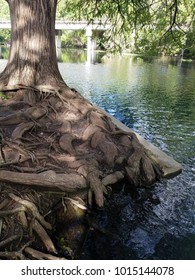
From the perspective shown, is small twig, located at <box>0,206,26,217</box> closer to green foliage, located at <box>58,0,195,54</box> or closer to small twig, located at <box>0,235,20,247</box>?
small twig, located at <box>0,235,20,247</box>

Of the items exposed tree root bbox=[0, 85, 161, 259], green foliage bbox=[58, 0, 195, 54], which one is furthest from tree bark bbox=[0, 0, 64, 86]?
green foliage bbox=[58, 0, 195, 54]

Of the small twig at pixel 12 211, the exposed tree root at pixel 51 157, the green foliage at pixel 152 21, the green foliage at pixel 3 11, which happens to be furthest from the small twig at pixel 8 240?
the green foliage at pixel 3 11

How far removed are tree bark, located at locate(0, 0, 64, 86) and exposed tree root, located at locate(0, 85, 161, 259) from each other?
1.32 ft

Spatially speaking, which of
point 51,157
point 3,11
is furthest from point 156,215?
point 3,11

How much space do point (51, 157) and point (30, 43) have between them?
339 cm

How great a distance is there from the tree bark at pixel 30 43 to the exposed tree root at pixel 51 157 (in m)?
0.40

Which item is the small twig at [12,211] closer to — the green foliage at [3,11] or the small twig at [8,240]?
the small twig at [8,240]

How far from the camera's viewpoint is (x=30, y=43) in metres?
7.31

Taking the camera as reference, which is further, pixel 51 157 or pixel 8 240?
pixel 51 157

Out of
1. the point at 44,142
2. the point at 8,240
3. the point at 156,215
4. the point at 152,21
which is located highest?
the point at 152,21

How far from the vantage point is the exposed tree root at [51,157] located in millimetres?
4293

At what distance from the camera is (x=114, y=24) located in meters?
11.3

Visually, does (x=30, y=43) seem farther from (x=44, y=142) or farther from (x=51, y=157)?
(x=51, y=157)
